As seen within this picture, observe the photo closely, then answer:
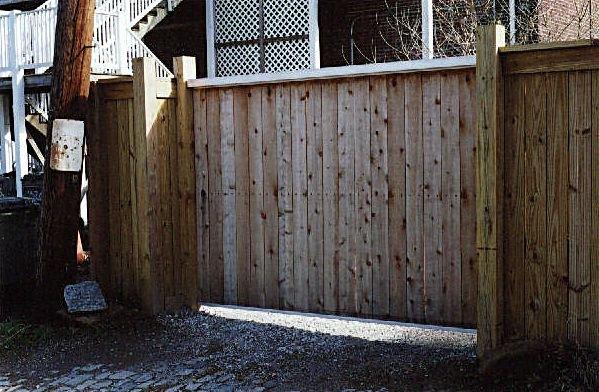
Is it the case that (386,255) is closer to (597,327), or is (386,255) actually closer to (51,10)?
(597,327)

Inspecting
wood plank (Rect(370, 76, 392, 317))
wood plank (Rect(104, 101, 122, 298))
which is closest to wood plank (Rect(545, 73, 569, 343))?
wood plank (Rect(370, 76, 392, 317))

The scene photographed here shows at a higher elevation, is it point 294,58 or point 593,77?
point 294,58

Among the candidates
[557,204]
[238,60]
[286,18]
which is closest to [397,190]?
[557,204]

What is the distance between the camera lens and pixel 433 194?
19.9ft

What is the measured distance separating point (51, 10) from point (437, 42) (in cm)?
671

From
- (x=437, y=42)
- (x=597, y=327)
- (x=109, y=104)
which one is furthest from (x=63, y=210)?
(x=437, y=42)

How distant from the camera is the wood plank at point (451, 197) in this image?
593 centimetres

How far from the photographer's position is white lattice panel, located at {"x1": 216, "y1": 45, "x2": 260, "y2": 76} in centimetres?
1706

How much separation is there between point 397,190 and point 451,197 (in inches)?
16.8

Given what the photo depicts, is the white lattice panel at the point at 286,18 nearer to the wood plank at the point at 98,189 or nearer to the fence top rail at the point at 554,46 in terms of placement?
the wood plank at the point at 98,189

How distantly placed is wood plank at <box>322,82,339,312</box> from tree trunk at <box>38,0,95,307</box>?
7.46 ft

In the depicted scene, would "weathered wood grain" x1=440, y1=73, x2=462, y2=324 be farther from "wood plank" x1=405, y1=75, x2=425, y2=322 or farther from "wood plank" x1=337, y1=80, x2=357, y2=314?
"wood plank" x1=337, y1=80, x2=357, y2=314

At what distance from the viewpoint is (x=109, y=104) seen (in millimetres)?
7586

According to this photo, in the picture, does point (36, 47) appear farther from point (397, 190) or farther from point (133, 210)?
point (397, 190)
